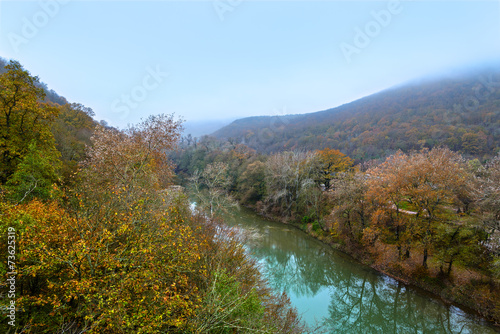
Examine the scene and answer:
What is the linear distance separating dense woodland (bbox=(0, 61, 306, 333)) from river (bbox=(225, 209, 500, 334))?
5023mm

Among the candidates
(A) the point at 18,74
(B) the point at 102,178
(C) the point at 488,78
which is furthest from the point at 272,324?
(C) the point at 488,78

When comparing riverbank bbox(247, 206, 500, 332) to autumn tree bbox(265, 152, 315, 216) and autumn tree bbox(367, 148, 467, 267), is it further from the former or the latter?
autumn tree bbox(265, 152, 315, 216)

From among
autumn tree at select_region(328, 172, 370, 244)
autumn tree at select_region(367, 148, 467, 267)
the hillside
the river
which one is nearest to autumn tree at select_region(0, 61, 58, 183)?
the river

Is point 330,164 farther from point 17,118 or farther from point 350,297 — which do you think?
point 17,118

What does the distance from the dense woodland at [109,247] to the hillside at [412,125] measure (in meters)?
55.1

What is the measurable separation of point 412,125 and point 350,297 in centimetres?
6932

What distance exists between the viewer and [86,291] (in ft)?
14.9

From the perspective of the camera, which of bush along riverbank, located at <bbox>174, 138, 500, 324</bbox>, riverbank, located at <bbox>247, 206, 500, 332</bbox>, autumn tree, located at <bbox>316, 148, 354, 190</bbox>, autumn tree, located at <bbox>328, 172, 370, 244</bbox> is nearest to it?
A: riverbank, located at <bbox>247, 206, 500, 332</bbox>

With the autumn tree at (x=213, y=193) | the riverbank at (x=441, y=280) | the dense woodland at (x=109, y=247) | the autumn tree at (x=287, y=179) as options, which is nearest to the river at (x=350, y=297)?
the riverbank at (x=441, y=280)

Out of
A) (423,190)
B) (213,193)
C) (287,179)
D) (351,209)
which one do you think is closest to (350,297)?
(351,209)

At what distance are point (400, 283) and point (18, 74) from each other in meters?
26.7

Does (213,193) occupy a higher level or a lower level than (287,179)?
higher

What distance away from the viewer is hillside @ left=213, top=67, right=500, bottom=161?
49375 mm

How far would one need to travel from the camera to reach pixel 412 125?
65000mm
